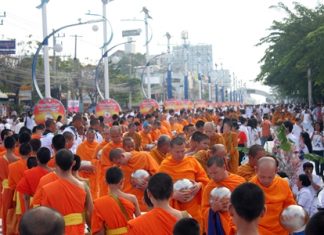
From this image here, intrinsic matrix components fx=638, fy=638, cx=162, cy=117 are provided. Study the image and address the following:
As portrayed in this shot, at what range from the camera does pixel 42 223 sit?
304 centimetres

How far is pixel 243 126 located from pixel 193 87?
321 ft

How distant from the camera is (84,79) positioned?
6072 centimetres

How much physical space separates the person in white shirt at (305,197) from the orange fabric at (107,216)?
Answer: 3.03 meters

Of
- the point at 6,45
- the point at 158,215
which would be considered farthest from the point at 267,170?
the point at 6,45

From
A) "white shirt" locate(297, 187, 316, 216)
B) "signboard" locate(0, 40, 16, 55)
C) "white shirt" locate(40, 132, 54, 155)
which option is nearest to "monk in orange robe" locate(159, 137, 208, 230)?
"white shirt" locate(297, 187, 316, 216)

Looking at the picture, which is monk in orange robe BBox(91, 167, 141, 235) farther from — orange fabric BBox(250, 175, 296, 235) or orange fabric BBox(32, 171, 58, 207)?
orange fabric BBox(250, 175, 296, 235)

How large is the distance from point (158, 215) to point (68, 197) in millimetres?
1682

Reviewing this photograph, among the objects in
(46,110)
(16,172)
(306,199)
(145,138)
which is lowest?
(306,199)

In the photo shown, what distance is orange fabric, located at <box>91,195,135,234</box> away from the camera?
579 centimetres

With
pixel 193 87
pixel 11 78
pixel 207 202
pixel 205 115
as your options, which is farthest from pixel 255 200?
pixel 193 87

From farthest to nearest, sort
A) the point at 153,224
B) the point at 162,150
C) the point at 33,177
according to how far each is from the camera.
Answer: the point at 162,150, the point at 33,177, the point at 153,224

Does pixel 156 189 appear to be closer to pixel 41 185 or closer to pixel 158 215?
pixel 158 215

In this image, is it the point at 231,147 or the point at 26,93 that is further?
the point at 26,93

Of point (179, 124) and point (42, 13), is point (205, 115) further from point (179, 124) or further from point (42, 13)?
point (42, 13)
